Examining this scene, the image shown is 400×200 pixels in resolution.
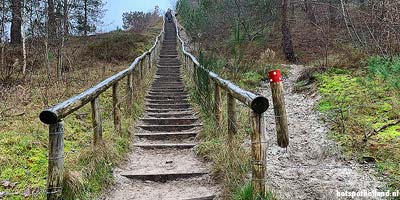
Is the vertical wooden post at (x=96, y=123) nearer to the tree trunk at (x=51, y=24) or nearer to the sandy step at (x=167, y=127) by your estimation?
the sandy step at (x=167, y=127)

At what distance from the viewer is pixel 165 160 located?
5742 millimetres

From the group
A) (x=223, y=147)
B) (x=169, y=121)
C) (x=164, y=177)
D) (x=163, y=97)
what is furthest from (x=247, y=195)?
(x=163, y=97)

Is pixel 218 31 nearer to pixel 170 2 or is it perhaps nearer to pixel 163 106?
pixel 163 106

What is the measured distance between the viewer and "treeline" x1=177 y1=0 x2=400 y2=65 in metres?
12.4

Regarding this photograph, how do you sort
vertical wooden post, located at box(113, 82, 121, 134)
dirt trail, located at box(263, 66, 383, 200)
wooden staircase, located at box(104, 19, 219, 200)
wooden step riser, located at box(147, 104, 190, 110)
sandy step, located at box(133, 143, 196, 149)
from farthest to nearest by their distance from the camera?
wooden step riser, located at box(147, 104, 190, 110) → sandy step, located at box(133, 143, 196, 149) → vertical wooden post, located at box(113, 82, 121, 134) → wooden staircase, located at box(104, 19, 219, 200) → dirt trail, located at box(263, 66, 383, 200)

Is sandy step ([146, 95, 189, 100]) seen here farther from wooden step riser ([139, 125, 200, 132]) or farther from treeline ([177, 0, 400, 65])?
wooden step riser ([139, 125, 200, 132])

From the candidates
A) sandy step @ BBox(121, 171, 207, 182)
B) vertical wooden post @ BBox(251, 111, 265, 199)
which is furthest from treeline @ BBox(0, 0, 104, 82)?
vertical wooden post @ BBox(251, 111, 265, 199)

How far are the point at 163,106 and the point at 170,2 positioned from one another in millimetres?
54212

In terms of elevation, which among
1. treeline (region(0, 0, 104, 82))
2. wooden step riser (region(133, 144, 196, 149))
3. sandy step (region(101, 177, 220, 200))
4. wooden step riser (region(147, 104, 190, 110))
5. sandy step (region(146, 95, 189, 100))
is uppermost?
treeline (region(0, 0, 104, 82))

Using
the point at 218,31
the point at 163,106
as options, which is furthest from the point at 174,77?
the point at 218,31

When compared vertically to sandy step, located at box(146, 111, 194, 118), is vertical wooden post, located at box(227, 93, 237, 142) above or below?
above

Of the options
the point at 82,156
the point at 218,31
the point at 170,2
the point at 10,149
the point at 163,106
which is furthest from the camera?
the point at 170,2

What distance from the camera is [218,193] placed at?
4344 mm

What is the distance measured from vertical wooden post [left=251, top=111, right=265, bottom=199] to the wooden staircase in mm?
960
